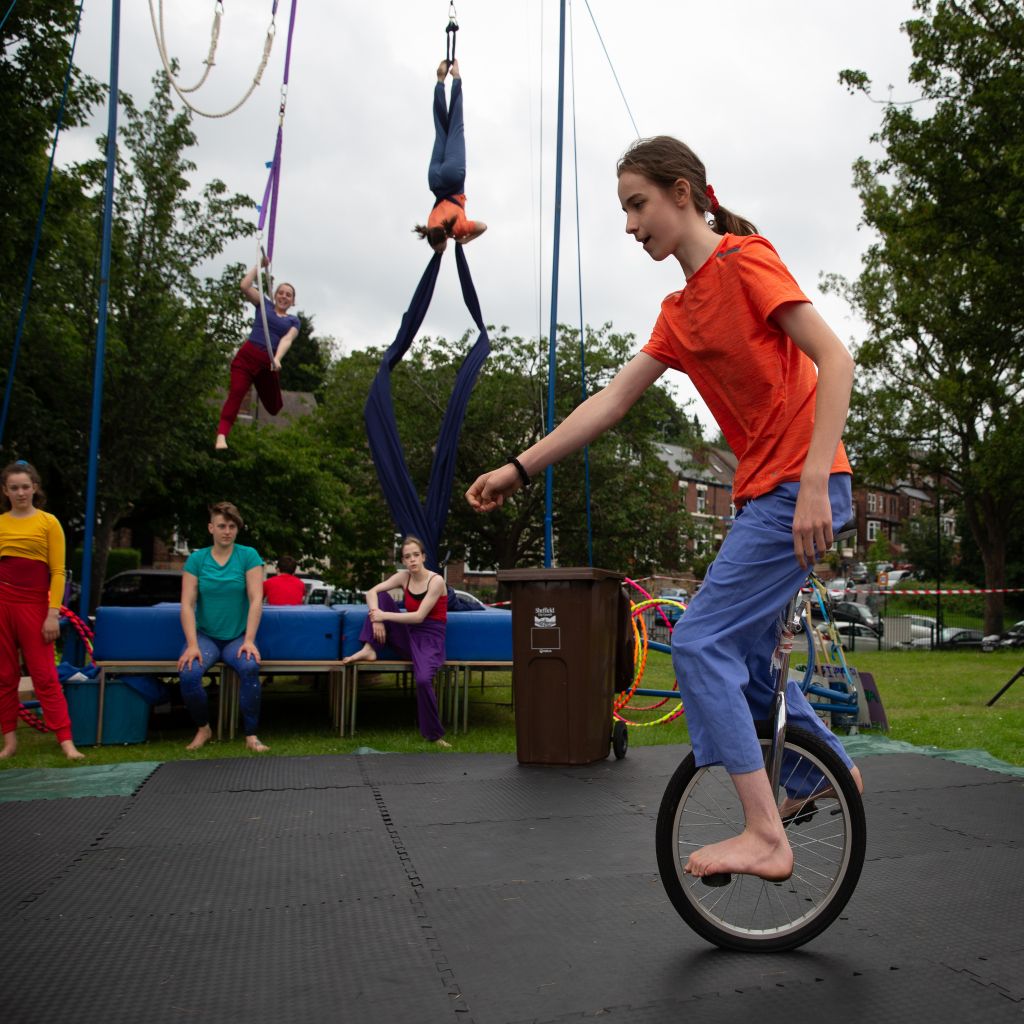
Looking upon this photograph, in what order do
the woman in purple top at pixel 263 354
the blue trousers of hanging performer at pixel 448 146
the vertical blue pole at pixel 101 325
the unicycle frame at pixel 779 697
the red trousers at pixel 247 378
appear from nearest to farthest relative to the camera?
1. the unicycle frame at pixel 779 697
2. the blue trousers of hanging performer at pixel 448 146
3. the vertical blue pole at pixel 101 325
4. the woman in purple top at pixel 263 354
5. the red trousers at pixel 247 378

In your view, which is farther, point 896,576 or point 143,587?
point 896,576

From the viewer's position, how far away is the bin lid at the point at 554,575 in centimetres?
578

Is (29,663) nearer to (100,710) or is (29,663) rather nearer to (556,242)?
(100,710)

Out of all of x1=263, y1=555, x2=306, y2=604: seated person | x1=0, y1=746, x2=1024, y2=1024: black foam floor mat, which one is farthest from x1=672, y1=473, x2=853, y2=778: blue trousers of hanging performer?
x1=263, y1=555, x2=306, y2=604: seated person

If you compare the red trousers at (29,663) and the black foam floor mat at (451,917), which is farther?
the red trousers at (29,663)

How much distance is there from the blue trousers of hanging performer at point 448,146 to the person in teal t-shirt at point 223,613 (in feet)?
9.29

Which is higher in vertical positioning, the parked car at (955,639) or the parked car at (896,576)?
the parked car at (896,576)

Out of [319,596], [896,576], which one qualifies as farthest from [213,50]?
[896,576]

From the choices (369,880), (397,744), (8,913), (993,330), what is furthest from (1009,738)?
(993,330)

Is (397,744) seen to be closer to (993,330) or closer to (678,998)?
(678,998)

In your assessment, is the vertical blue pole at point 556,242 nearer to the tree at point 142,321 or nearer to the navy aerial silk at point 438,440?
the navy aerial silk at point 438,440

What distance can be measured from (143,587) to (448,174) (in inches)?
564

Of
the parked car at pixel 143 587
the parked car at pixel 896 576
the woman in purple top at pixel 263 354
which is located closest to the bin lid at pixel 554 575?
the woman in purple top at pixel 263 354

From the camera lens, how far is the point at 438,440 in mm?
7621
